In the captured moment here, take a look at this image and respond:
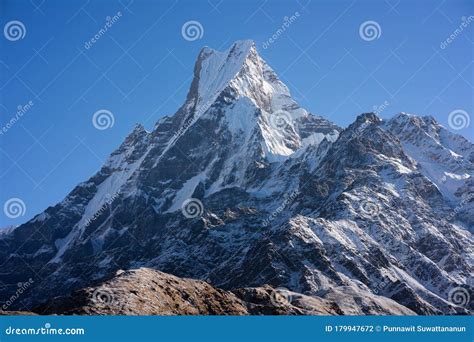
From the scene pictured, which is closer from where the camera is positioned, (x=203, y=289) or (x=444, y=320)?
(x=444, y=320)

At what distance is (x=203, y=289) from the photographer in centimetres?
13188

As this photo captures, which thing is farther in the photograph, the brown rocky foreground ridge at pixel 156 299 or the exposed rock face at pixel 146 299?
the brown rocky foreground ridge at pixel 156 299

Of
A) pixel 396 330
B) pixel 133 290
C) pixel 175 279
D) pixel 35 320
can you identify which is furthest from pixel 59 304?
pixel 396 330

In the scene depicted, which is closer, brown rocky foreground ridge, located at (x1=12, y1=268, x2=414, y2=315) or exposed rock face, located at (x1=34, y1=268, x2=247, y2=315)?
exposed rock face, located at (x1=34, y1=268, x2=247, y2=315)

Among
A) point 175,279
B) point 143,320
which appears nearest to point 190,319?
point 143,320

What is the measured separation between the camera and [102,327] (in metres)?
51.0

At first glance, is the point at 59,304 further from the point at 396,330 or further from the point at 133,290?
the point at 396,330

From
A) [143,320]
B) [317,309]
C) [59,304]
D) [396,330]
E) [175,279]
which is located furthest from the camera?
[317,309]

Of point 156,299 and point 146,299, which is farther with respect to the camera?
point 156,299

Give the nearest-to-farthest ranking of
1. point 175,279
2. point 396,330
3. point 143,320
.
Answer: point 143,320, point 396,330, point 175,279

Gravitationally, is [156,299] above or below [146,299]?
above

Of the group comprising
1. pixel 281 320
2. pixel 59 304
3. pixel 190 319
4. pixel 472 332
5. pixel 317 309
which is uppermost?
pixel 317 309

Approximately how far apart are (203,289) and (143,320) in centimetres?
8220

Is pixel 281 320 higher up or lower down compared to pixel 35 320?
higher up
